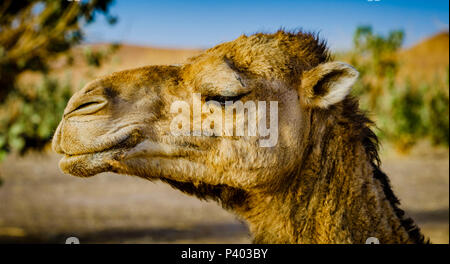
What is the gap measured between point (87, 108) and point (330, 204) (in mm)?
1671

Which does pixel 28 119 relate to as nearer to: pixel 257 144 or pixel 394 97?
pixel 257 144

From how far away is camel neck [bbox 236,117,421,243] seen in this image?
303 centimetres

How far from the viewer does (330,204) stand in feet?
9.98

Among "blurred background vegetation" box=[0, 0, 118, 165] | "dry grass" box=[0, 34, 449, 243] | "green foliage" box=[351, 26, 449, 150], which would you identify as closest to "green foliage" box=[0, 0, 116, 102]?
"blurred background vegetation" box=[0, 0, 118, 165]

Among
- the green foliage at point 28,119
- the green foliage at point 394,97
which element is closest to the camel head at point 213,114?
the green foliage at point 28,119

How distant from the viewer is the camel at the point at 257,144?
2.84m

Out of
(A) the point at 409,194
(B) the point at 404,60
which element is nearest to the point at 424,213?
(A) the point at 409,194

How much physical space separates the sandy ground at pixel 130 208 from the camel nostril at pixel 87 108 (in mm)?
4943

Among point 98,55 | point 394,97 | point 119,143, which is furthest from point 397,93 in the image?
point 119,143

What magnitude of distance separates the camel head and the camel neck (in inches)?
5.8

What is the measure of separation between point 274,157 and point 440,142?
541 inches

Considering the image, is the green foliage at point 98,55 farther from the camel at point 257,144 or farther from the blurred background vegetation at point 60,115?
the camel at point 257,144

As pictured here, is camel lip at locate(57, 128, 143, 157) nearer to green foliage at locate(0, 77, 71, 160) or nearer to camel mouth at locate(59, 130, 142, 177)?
camel mouth at locate(59, 130, 142, 177)
